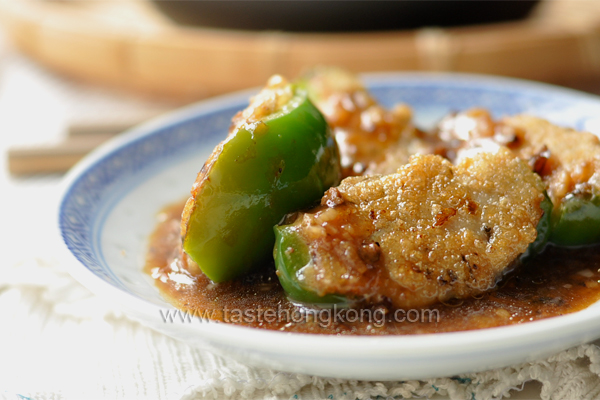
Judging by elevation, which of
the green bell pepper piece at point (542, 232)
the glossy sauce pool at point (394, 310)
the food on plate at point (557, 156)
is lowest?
the glossy sauce pool at point (394, 310)

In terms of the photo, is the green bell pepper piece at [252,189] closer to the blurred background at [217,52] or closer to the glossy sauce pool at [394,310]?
the glossy sauce pool at [394,310]

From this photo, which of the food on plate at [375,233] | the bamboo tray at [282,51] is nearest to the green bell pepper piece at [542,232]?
the food on plate at [375,233]

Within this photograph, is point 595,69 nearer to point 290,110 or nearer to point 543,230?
point 543,230

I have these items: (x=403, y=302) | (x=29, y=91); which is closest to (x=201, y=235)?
(x=403, y=302)

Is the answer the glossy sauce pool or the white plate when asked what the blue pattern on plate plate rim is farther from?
the glossy sauce pool

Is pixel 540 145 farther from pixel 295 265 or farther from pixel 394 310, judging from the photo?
pixel 295 265

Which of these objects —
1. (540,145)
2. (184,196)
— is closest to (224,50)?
(184,196)
